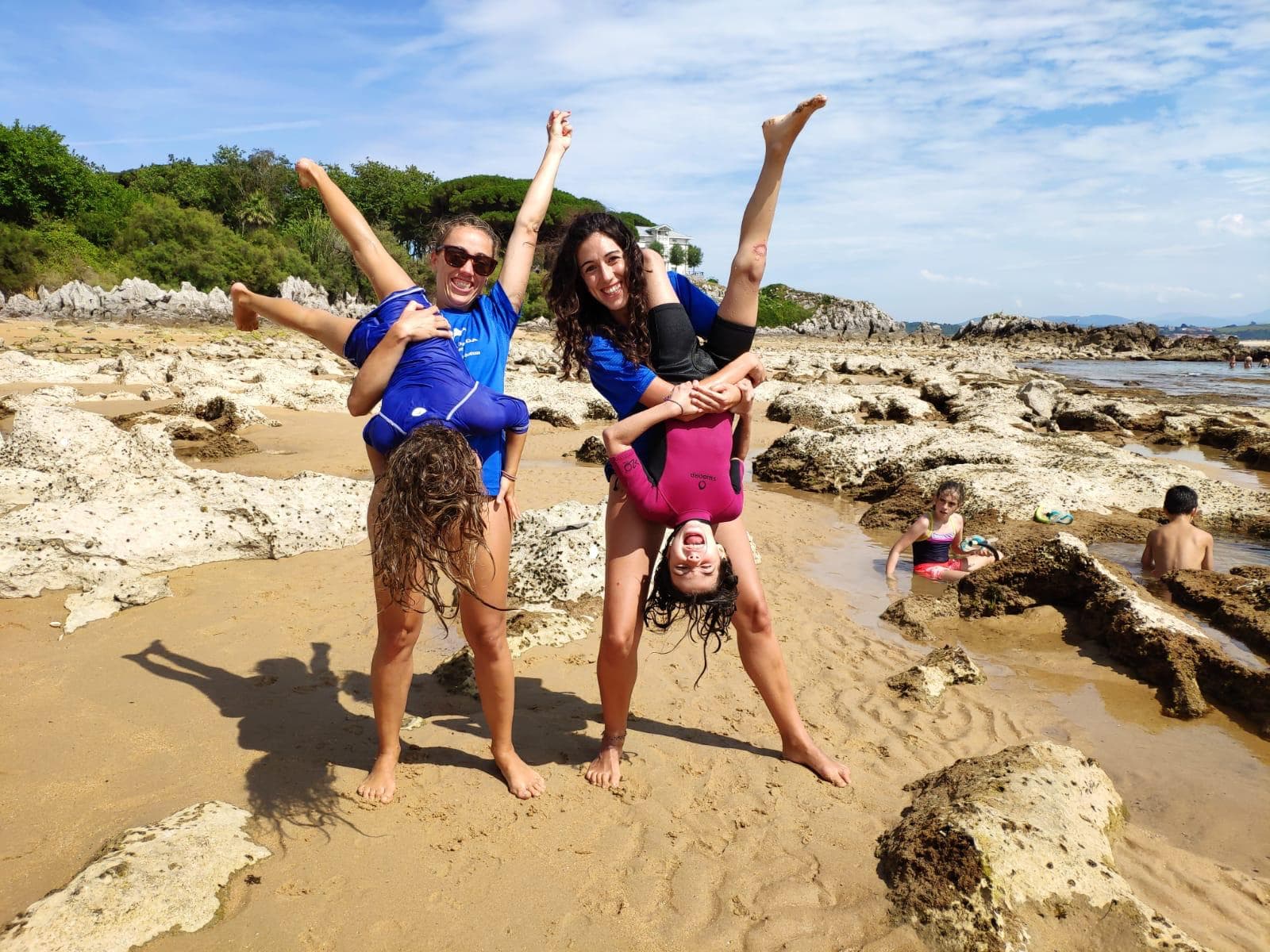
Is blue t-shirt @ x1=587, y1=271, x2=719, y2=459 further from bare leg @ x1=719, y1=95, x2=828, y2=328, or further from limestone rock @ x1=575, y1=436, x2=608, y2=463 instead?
limestone rock @ x1=575, y1=436, x2=608, y2=463

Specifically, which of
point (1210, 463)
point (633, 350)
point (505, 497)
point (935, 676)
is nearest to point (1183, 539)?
point (935, 676)

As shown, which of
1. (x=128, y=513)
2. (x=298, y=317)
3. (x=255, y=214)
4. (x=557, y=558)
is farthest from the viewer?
(x=255, y=214)

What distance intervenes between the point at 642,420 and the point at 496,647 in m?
1.03

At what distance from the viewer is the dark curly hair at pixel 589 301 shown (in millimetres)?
3107

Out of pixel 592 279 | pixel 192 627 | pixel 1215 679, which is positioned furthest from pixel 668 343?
pixel 1215 679

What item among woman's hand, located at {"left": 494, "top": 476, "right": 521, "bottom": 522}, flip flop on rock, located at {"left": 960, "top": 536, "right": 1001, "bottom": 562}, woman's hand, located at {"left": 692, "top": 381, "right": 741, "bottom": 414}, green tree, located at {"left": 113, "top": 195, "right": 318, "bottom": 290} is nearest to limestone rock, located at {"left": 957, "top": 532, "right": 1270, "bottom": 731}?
flip flop on rock, located at {"left": 960, "top": 536, "right": 1001, "bottom": 562}

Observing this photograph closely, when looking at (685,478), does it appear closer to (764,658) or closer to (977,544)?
(764,658)

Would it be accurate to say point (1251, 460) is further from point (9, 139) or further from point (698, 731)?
point (9, 139)

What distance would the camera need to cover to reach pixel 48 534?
491cm

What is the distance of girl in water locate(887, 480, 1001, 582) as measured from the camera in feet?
21.9

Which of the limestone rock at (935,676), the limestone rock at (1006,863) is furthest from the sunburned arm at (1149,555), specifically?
the limestone rock at (1006,863)

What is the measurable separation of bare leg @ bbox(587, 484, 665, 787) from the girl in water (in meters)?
4.04

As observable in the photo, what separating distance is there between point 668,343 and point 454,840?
6.68 ft

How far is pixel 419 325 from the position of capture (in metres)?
2.66
